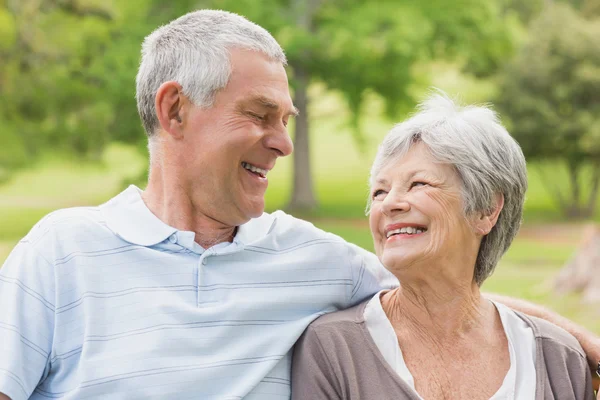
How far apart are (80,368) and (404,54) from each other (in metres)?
12.7

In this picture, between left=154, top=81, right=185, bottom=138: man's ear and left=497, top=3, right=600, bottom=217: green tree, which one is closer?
left=154, top=81, right=185, bottom=138: man's ear

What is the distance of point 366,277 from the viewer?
2.12m

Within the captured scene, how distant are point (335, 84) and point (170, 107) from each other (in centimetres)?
1394

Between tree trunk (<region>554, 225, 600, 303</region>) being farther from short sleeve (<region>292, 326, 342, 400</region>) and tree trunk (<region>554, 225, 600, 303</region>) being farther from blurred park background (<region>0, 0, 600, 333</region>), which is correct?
short sleeve (<region>292, 326, 342, 400</region>)

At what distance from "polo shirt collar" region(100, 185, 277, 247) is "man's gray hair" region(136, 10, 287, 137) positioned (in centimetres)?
22

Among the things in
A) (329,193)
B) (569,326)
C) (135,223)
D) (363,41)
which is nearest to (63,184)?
(329,193)

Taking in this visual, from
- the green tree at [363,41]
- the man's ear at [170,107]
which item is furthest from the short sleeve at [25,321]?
the green tree at [363,41]

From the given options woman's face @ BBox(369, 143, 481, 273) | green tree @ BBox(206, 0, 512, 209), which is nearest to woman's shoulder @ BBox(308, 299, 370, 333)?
woman's face @ BBox(369, 143, 481, 273)

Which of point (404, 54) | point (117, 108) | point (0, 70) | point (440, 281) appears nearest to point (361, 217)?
point (404, 54)

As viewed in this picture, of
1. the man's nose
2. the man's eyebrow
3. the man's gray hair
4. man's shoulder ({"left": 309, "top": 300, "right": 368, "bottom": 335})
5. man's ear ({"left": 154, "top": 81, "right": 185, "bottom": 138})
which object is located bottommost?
man's shoulder ({"left": 309, "top": 300, "right": 368, "bottom": 335})

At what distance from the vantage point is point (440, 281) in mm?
1960

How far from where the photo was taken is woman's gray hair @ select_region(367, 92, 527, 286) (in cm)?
191

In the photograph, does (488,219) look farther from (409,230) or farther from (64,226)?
(64,226)

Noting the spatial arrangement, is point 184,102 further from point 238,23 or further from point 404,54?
point 404,54
